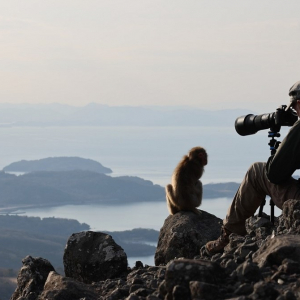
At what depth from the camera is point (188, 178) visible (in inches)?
466

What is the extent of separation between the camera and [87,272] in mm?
7992

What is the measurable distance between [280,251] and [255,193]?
1689mm

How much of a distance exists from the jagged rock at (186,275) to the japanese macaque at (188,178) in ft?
21.1

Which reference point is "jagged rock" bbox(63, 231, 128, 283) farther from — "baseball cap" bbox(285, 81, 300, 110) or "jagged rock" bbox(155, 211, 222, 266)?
"baseball cap" bbox(285, 81, 300, 110)

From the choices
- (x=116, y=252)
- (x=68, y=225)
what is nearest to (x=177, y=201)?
(x=116, y=252)

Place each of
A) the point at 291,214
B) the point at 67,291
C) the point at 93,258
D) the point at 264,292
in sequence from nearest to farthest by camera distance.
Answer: the point at 264,292
the point at 67,291
the point at 291,214
the point at 93,258

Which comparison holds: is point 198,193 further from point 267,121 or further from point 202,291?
point 202,291

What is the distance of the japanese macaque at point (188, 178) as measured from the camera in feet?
37.9

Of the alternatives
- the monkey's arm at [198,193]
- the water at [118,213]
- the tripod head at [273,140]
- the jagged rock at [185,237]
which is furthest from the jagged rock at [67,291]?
the water at [118,213]

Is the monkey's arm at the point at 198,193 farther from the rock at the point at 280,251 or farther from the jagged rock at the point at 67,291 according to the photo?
the rock at the point at 280,251

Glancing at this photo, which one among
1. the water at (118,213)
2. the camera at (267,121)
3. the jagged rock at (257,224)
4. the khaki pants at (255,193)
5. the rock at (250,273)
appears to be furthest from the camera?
the water at (118,213)

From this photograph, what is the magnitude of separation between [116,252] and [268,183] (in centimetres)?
209

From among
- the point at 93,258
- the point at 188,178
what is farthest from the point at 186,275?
the point at 188,178

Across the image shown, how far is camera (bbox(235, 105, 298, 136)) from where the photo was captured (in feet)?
21.2
